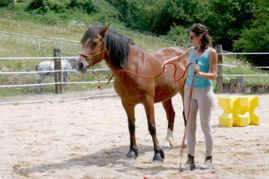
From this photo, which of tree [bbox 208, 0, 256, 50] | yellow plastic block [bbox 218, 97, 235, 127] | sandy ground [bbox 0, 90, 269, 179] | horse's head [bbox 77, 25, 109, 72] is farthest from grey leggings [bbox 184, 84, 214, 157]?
tree [bbox 208, 0, 256, 50]

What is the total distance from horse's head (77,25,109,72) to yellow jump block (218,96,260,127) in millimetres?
2879

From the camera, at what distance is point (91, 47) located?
12.4 ft

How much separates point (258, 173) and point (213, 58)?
1293 millimetres

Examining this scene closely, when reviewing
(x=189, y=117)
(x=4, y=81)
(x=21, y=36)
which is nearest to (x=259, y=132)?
(x=189, y=117)

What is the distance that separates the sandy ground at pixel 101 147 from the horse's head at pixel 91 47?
120 centimetres

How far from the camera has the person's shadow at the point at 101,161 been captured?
371 centimetres

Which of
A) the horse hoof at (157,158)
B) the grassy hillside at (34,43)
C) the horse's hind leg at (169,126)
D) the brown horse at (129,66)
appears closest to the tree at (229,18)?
the grassy hillside at (34,43)

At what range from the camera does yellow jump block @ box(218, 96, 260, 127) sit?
5.76 metres

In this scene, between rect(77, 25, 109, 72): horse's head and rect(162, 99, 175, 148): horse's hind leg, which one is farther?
rect(162, 99, 175, 148): horse's hind leg

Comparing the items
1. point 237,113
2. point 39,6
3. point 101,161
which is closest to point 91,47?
point 101,161

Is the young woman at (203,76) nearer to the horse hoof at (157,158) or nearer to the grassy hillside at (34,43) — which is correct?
the horse hoof at (157,158)

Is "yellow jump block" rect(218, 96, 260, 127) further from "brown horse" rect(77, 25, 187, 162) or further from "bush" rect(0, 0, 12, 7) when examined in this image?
"bush" rect(0, 0, 12, 7)

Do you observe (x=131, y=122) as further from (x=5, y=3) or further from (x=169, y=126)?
(x=5, y=3)

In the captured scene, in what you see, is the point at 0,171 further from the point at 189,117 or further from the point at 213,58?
the point at 213,58
